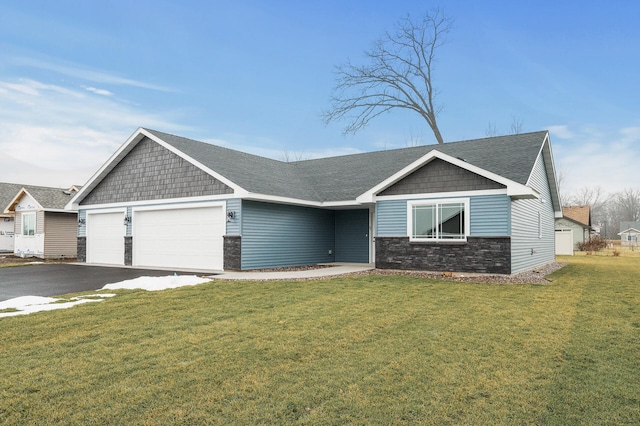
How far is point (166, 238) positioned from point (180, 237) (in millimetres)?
769

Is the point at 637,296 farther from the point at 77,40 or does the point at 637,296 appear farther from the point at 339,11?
the point at 77,40

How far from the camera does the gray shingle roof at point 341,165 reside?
52.3ft

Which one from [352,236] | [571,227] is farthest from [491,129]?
[352,236]

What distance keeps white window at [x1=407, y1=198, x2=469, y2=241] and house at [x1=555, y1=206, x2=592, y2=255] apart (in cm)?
2520

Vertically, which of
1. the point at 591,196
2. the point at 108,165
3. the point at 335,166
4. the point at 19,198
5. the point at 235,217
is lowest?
the point at 235,217

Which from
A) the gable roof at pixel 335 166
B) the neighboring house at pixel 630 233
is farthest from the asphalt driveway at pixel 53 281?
the neighboring house at pixel 630 233

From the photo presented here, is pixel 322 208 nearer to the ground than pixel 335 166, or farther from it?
nearer to the ground

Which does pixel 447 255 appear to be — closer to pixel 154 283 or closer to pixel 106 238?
pixel 154 283

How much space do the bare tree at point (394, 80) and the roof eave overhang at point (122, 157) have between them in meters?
16.4

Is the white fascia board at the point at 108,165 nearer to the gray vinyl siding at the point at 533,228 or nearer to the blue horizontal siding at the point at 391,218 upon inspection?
the blue horizontal siding at the point at 391,218

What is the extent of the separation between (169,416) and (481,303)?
22.8ft

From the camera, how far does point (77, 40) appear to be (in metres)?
18.9

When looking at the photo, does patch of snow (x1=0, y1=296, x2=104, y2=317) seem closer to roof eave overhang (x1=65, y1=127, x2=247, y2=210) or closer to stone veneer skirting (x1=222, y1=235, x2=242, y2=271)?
stone veneer skirting (x1=222, y1=235, x2=242, y2=271)

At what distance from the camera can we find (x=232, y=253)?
51.3ft
